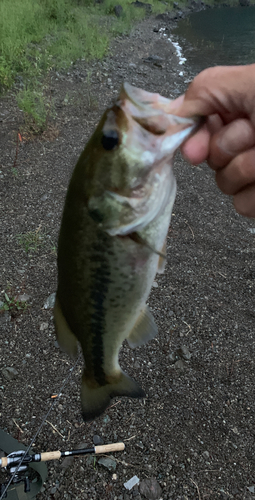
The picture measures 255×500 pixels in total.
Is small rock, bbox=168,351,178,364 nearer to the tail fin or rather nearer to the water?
the tail fin

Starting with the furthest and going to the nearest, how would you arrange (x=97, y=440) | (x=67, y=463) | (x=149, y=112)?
(x=97, y=440)
(x=67, y=463)
(x=149, y=112)

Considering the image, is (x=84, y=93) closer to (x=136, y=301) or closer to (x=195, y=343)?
(x=195, y=343)

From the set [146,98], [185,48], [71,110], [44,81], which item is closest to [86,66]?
[44,81]

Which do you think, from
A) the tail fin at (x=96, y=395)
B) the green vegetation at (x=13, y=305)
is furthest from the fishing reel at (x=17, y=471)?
the green vegetation at (x=13, y=305)

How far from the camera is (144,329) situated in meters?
1.66

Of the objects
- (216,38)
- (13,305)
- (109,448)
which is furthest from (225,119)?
(216,38)

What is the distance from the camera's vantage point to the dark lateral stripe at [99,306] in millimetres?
1381

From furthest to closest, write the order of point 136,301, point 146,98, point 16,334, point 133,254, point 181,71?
1. point 181,71
2. point 16,334
3. point 136,301
4. point 133,254
5. point 146,98

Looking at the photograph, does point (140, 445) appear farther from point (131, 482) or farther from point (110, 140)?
point (110, 140)

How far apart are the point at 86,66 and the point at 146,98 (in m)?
10.9

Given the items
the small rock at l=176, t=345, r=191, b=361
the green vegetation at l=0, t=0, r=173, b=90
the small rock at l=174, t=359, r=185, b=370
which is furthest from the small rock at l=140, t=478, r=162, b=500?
the green vegetation at l=0, t=0, r=173, b=90

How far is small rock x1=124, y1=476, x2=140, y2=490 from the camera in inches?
103

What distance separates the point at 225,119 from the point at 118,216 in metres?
0.71

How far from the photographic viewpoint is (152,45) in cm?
1666
